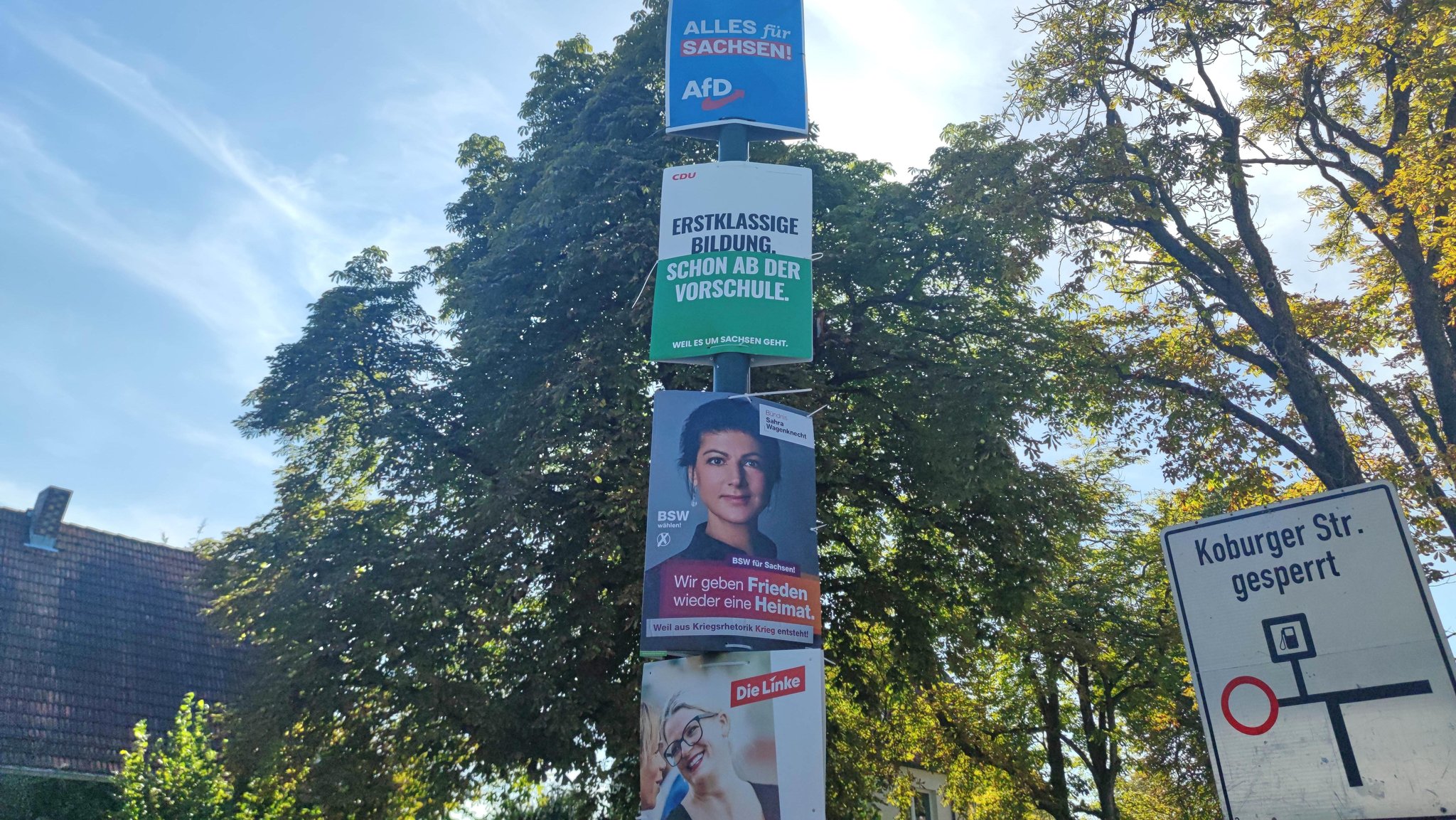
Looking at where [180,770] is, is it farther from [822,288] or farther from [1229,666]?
[1229,666]

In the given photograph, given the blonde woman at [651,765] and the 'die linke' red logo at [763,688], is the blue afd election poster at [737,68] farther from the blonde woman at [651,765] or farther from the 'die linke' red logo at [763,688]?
the blonde woman at [651,765]

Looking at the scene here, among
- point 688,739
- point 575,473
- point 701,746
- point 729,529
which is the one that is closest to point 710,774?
point 701,746

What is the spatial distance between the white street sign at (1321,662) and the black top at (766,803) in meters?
4.63

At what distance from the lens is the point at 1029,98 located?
54.9ft

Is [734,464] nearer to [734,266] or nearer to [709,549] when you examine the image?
[709,549]

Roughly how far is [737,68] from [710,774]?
7.24 m

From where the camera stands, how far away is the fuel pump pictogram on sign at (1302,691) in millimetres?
3826

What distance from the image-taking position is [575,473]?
1714 cm

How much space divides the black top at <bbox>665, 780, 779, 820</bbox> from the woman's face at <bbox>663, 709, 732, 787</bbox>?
23 centimetres

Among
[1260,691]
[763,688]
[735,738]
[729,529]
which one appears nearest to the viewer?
[1260,691]

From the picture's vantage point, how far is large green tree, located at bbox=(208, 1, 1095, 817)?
52.5 ft

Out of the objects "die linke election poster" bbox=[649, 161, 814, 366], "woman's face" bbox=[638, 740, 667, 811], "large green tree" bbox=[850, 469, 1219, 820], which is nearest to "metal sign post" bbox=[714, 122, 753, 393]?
"die linke election poster" bbox=[649, 161, 814, 366]

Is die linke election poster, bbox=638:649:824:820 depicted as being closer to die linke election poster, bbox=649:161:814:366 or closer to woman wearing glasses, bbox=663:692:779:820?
woman wearing glasses, bbox=663:692:779:820

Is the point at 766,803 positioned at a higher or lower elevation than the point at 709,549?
lower
